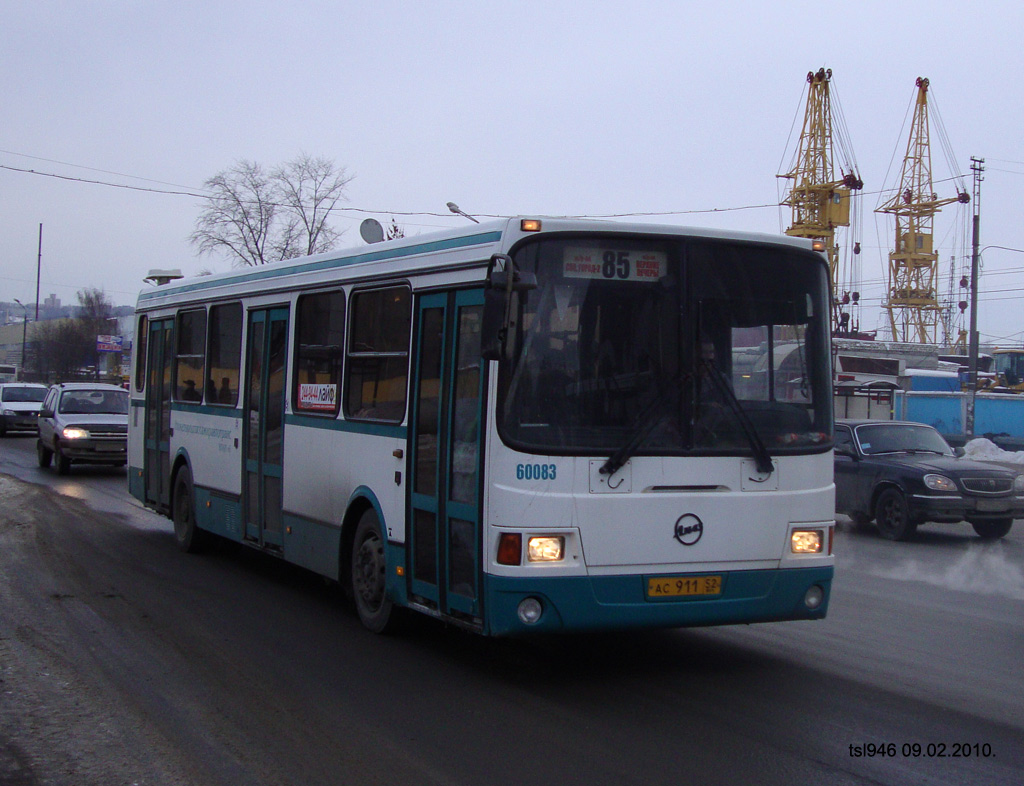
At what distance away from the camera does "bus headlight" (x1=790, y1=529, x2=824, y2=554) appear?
6.62 metres

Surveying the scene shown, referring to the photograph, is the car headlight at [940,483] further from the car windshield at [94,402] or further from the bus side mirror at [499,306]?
the car windshield at [94,402]

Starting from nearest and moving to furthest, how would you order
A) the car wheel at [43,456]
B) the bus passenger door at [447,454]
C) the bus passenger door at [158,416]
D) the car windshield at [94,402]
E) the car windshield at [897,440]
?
the bus passenger door at [447,454]
the bus passenger door at [158,416]
the car windshield at [897,440]
the car windshield at [94,402]
the car wheel at [43,456]

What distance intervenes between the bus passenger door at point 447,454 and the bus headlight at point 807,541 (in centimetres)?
197

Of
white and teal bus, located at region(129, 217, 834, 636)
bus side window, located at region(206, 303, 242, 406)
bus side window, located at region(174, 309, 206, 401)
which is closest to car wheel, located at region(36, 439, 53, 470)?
bus side window, located at region(174, 309, 206, 401)

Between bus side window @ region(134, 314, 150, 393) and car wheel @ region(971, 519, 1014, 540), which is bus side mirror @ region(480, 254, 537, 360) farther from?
car wheel @ region(971, 519, 1014, 540)

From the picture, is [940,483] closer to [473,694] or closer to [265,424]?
[265,424]

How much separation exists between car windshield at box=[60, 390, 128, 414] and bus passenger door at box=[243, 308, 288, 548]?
13.7 meters

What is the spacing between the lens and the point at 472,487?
6.42m

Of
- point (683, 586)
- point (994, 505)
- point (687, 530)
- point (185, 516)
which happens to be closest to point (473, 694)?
point (683, 586)

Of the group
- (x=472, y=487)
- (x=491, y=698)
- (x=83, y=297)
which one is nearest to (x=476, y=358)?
(x=472, y=487)

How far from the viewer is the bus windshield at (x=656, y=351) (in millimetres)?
6176

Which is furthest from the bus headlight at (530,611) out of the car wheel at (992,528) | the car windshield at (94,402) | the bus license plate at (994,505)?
the car windshield at (94,402)

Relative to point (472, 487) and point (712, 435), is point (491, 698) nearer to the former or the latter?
point (472, 487)

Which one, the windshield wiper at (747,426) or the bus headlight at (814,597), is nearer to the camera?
the windshield wiper at (747,426)
